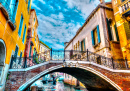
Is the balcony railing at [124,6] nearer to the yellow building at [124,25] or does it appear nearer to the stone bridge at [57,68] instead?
the yellow building at [124,25]

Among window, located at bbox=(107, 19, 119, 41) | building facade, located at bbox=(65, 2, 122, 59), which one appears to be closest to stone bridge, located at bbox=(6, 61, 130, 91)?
building facade, located at bbox=(65, 2, 122, 59)

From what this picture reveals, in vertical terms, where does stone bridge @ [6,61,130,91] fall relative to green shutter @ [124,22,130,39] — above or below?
below

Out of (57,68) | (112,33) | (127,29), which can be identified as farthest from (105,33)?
(57,68)

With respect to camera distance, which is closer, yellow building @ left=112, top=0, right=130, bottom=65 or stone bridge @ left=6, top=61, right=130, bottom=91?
stone bridge @ left=6, top=61, right=130, bottom=91

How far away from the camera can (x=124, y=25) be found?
9.20 metres

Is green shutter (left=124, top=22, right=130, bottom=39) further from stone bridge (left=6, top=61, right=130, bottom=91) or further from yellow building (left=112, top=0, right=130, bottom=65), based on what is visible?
stone bridge (left=6, top=61, right=130, bottom=91)

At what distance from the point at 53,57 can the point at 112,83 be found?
502 centimetres

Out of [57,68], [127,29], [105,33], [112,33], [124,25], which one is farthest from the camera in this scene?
[112,33]

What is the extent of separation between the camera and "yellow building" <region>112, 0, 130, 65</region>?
8.71 meters

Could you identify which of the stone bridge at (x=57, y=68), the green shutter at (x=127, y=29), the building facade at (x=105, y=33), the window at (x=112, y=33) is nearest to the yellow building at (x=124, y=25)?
the green shutter at (x=127, y=29)

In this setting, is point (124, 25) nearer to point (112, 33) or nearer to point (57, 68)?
point (112, 33)

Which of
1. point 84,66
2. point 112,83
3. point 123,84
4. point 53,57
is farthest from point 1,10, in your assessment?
point 123,84

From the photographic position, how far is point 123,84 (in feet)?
24.5

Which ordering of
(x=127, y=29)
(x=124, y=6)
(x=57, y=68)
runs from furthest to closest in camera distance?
(x=124, y=6)
(x=127, y=29)
(x=57, y=68)
